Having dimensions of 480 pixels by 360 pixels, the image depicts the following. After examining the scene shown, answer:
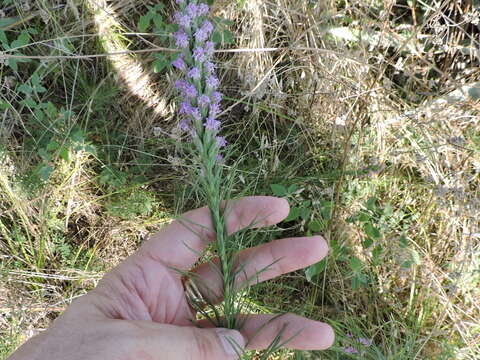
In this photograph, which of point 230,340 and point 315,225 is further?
point 315,225

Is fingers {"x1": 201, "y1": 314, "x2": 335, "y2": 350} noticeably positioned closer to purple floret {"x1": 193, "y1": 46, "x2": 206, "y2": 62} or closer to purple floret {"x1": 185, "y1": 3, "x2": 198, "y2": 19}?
purple floret {"x1": 193, "y1": 46, "x2": 206, "y2": 62}

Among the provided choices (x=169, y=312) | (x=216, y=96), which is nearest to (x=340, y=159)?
(x=216, y=96)

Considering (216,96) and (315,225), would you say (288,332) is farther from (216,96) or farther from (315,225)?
(216,96)

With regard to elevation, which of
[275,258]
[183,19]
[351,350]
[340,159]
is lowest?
[351,350]

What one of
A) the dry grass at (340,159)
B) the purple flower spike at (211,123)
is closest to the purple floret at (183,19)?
the purple flower spike at (211,123)

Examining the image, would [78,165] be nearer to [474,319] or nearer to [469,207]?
[469,207]

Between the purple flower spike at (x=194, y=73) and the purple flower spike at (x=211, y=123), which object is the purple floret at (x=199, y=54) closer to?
the purple flower spike at (x=194, y=73)

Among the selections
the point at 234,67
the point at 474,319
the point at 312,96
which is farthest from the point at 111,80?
the point at 474,319
